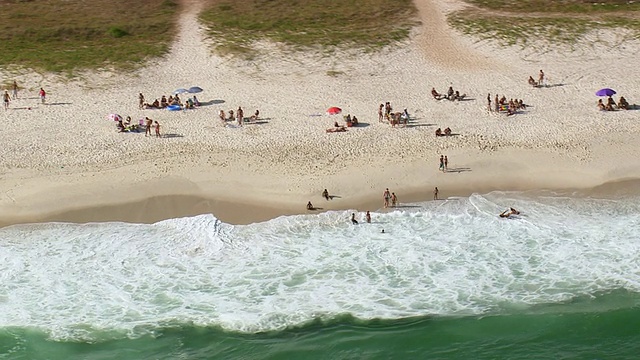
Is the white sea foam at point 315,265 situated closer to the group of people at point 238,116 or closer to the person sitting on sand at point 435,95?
the group of people at point 238,116

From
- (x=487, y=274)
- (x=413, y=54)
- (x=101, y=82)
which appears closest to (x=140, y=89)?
(x=101, y=82)

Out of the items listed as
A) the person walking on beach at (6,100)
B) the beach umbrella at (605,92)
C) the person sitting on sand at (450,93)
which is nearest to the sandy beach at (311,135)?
the person walking on beach at (6,100)

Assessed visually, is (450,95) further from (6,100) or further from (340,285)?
(6,100)

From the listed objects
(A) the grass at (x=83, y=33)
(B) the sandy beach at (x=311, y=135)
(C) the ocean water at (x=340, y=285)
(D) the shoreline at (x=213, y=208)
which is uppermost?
(A) the grass at (x=83, y=33)

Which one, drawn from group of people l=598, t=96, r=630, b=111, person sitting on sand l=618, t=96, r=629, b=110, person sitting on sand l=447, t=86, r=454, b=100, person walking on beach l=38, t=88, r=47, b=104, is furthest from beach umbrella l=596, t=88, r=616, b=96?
person walking on beach l=38, t=88, r=47, b=104

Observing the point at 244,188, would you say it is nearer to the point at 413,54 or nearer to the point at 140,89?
Result: the point at 140,89

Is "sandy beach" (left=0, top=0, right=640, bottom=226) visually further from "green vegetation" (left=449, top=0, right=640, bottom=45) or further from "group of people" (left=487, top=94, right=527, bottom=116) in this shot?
"green vegetation" (left=449, top=0, right=640, bottom=45)
